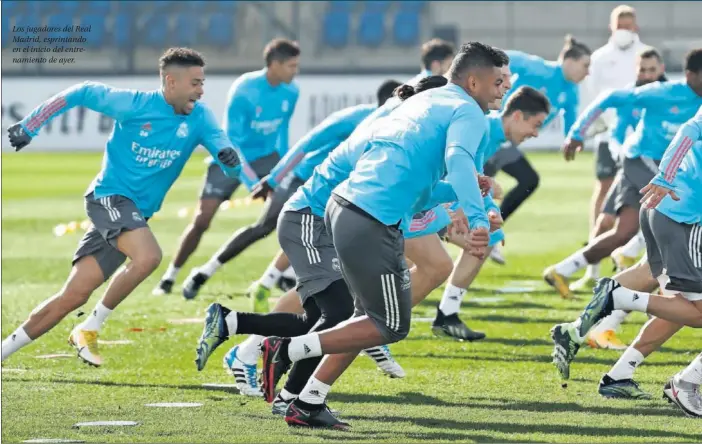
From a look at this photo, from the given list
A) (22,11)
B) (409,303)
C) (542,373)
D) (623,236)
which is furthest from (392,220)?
(22,11)

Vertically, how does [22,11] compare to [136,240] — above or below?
below

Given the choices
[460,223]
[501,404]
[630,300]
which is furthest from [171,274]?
[460,223]

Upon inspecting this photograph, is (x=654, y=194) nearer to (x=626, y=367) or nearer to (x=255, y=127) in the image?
(x=626, y=367)

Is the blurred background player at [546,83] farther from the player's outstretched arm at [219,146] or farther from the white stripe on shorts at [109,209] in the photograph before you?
the white stripe on shorts at [109,209]

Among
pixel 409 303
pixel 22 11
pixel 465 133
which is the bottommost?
pixel 22 11

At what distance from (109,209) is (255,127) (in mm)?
5186

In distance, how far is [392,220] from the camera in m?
6.82

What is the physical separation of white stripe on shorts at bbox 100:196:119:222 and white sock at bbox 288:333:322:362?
7.68 ft

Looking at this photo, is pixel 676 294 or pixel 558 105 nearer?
pixel 676 294

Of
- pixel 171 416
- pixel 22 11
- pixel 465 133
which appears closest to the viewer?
pixel 465 133

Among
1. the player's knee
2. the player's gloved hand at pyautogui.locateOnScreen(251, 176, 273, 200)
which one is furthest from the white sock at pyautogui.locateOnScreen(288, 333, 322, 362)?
the player's gloved hand at pyautogui.locateOnScreen(251, 176, 273, 200)

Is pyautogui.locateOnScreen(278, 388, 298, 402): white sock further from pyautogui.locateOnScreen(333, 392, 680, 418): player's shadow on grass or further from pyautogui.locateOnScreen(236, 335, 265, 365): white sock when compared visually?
pyautogui.locateOnScreen(236, 335, 265, 365): white sock

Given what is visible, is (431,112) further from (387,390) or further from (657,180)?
(387,390)

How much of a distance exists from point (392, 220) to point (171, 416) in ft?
5.09
